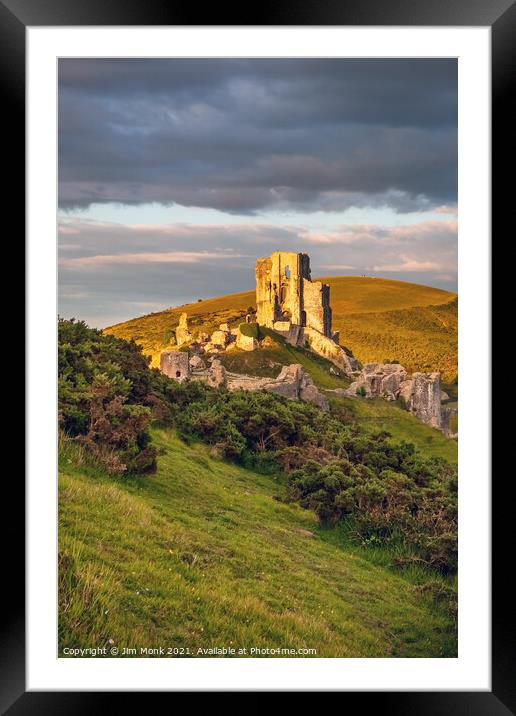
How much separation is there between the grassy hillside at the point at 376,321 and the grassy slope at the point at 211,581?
4.09 meters

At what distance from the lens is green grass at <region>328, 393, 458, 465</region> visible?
14.4m

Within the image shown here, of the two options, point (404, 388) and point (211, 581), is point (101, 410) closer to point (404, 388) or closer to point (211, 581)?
point (211, 581)

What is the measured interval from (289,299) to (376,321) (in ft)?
11.4

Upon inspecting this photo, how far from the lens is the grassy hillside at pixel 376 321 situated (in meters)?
11.2

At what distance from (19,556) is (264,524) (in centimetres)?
289

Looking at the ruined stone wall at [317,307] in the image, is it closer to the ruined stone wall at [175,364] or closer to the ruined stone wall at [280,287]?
the ruined stone wall at [280,287]

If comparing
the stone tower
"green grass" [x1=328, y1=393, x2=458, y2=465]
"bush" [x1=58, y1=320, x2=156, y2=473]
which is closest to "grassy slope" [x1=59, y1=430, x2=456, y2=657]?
"bush" [x1=58, y1=320, x2=156, y2=473]

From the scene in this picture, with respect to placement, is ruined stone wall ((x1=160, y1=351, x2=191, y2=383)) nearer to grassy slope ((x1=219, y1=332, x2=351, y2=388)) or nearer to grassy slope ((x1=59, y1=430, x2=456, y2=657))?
grassy slope ((x1=219, y1=332, x2=351, y2=388))

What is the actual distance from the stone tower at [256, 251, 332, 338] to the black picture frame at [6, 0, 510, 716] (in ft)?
30.9

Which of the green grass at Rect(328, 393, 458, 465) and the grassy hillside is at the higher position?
the grassy hillside

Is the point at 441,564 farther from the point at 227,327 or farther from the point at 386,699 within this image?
the point at 227,327

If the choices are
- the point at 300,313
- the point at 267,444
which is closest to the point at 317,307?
the point at 300,313

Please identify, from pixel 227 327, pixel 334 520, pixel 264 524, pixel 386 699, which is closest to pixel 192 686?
pixel 386 699

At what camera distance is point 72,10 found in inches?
185
